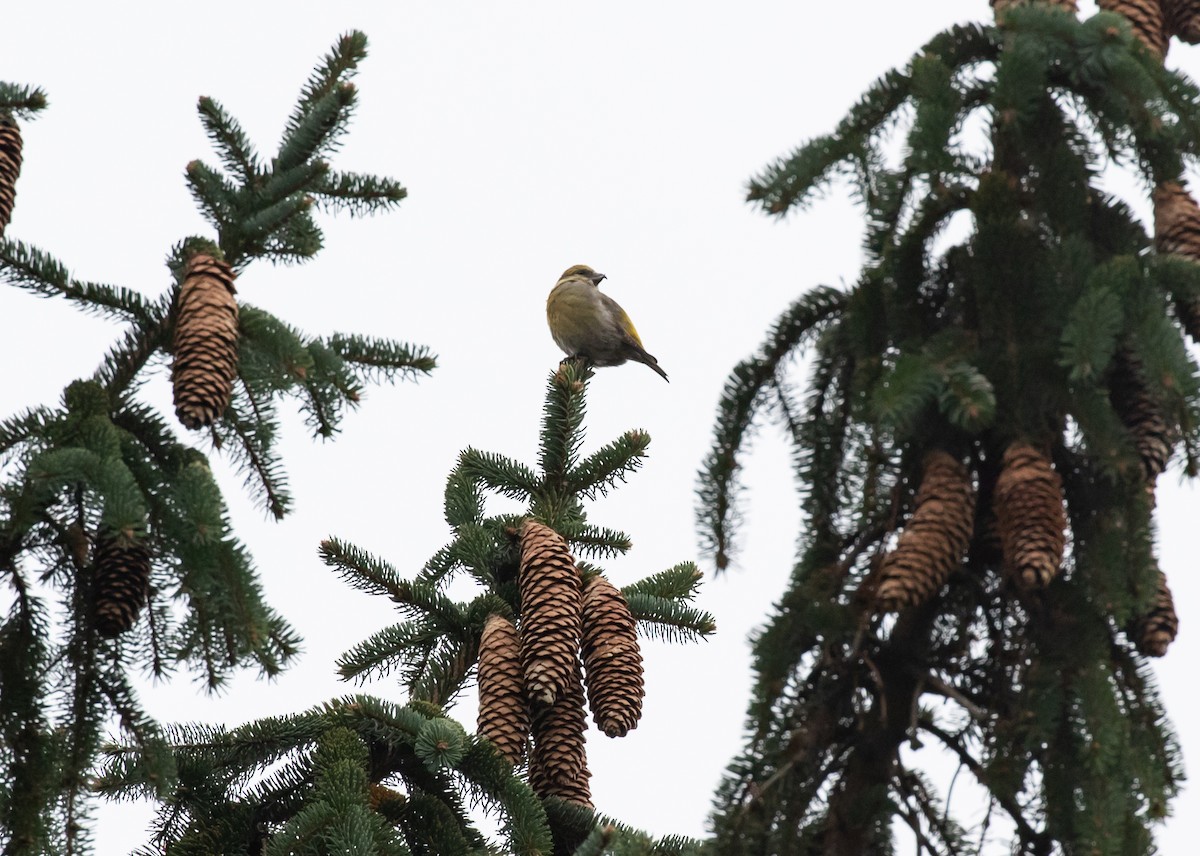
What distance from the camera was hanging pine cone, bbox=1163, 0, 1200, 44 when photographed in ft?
11.3

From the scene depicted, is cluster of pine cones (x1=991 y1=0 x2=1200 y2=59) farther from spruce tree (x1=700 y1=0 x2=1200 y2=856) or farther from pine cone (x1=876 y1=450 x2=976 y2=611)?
pine cone (x1=876 y1=450 x2=976 y2=611)

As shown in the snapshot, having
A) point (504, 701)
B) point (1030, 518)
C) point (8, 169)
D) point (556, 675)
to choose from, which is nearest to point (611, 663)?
A: point (556, 675)

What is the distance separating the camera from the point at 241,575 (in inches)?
127

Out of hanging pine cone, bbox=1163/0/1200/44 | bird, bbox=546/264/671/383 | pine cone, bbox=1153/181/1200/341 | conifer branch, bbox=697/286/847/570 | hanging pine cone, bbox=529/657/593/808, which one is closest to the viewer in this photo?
pine cone, bbox=1153/181/1200/341

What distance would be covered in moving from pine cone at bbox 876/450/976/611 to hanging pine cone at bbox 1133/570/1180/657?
1.07ft

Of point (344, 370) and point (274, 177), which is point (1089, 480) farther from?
A: point (274, 177)

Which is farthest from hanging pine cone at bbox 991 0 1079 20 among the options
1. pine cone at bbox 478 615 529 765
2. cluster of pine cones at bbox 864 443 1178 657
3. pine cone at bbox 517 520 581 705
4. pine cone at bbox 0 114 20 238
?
pine cone at bbox 0 114 20 238

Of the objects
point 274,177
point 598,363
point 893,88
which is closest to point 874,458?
point 893,88

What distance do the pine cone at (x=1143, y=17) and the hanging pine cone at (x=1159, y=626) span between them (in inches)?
54.8

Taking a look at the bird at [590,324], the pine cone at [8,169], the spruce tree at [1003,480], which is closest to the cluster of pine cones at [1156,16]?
the spruce tree at [1003,480]

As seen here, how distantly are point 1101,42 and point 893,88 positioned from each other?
45 cm

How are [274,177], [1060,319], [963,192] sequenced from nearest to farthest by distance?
[1060,319]
[963,192]
[274,177]

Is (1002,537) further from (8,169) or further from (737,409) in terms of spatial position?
(8,169)

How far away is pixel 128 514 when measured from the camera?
300 cm
